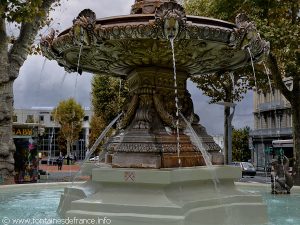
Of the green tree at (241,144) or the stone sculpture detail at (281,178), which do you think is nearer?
the stone sculpture detail at (281,178)

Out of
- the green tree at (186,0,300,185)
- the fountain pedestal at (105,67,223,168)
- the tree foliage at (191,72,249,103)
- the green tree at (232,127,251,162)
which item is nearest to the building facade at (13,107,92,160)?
the green tree at (232,127,251,162)

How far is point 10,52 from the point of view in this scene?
653 inches

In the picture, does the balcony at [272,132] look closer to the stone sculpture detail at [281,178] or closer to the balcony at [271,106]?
the balcony at [271,106]

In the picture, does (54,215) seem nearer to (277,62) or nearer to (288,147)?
(277,62)

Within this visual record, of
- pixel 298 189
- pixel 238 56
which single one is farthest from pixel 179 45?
pixel 298 189

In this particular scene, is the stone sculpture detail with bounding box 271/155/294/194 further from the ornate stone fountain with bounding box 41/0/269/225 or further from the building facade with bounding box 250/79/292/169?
the building facade with bounding box 250/79/292/169

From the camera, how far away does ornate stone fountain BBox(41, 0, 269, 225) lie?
6199 mm

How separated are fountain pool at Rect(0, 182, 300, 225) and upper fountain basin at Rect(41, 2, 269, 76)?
2.45 metres

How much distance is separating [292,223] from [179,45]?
3.12 meters

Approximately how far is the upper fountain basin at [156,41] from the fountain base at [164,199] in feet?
6.06

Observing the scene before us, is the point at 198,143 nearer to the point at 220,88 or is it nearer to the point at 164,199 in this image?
the point at 164,199

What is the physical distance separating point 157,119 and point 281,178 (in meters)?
4.79

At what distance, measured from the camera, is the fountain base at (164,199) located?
5.89 metres

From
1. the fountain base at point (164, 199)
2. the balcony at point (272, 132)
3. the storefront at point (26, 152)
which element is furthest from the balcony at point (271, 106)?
the fountain base at point (164, 199)
